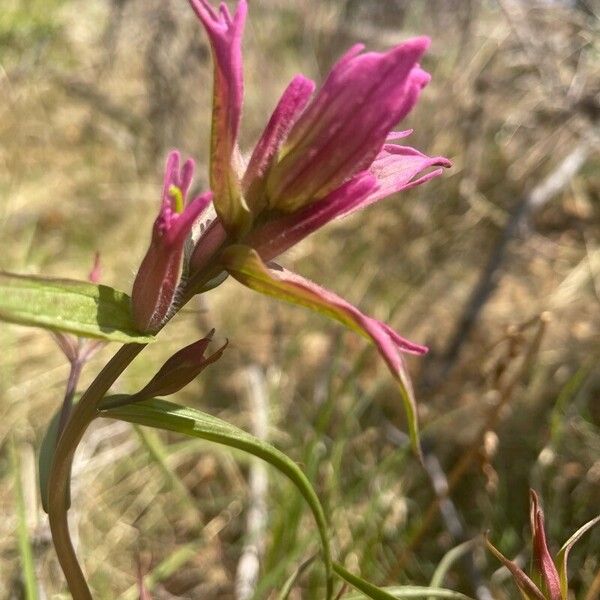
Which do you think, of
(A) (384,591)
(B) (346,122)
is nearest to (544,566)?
(A) (384,591)

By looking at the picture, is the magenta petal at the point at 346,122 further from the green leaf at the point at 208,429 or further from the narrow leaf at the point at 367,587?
the narrow leaf at the point at 367,587

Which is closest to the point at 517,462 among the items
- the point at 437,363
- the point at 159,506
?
the point at 437,363

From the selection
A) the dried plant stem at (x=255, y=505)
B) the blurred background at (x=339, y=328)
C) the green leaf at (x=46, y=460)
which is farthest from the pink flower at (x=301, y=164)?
the dried plant stem at (x=255, y=505)

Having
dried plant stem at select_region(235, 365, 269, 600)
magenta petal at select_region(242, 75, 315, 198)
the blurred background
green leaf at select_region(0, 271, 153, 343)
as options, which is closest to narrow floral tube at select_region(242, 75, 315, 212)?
magenta petal at select_region(242, 75, 315, 198)

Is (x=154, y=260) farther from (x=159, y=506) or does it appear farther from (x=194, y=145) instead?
(x=194, y=145)

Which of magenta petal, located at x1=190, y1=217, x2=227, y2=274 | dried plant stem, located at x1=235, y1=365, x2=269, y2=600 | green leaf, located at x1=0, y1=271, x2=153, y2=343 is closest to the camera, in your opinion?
green leaf, located at x1=0, y1=271, x2=153, y2=343

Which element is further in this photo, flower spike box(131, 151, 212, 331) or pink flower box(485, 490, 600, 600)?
pink flower box(485, 490, 600, 600)

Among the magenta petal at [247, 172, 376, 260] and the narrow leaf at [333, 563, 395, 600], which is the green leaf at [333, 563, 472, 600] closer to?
the narrow leaf at [333, 563, 395, 600]

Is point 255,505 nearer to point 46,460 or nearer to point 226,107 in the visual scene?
point 46,460
